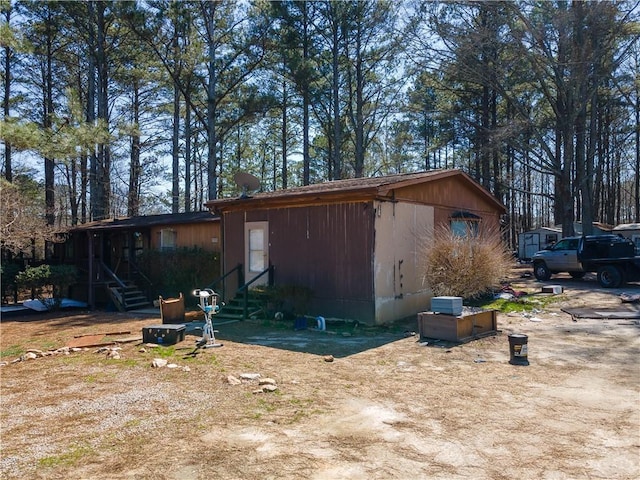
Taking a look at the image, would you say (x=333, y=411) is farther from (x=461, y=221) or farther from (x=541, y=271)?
(x=541, y=271)

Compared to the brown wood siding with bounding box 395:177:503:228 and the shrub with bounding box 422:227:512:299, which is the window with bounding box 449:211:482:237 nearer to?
the brown wood siding with bounding box 395:177:503:228

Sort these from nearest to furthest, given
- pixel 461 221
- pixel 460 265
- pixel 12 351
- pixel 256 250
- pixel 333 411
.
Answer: pixel 333 411 < pixel 12 351 < pixel 460 265 < pixel 256 250 < pixel 461 221

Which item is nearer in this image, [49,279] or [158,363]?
[158,363]

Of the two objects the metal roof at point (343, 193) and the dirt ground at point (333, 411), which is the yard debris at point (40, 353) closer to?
the dirt ground at point (333, 411)

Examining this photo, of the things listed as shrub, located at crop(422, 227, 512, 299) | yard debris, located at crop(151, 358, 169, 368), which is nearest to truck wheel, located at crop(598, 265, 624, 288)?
shrub, located at crop(422, 227, 512, 299)

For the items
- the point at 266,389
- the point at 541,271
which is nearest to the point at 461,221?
the point at 541,271

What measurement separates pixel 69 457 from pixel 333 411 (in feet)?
7.31

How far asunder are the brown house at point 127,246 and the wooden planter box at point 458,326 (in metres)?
7.36

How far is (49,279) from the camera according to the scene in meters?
13.4

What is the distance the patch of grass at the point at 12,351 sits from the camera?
769cm

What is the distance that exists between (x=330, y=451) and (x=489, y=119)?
82.0 feet

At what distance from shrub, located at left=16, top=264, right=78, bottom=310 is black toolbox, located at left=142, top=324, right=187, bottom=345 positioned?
23.3ft

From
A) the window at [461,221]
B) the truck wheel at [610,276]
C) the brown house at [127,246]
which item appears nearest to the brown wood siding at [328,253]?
the brown house at [127,246]

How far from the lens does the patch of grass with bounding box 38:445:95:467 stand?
3.37 m
